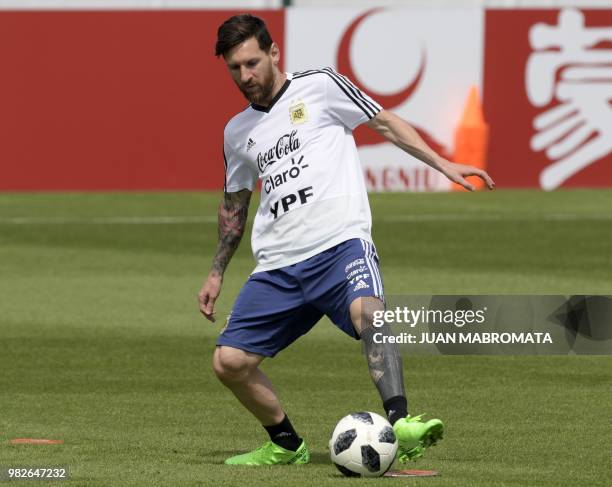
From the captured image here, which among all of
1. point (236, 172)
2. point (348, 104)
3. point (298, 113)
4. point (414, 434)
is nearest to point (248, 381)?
point (236, 172)

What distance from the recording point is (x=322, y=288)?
8531mm

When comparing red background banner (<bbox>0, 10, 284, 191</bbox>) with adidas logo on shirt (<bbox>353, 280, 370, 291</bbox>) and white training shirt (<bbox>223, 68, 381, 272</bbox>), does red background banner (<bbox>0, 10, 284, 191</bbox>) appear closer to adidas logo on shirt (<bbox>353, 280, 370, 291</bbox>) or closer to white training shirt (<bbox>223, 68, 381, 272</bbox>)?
white training shirt (<bbox>223, 68, 381, 272</bbox>)

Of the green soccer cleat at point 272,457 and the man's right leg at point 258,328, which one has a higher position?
the man's right leg at point 258,328

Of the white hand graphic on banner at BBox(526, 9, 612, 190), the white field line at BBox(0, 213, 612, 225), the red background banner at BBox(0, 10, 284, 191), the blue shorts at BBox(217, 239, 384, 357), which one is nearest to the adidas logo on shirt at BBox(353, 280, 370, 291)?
the blue shorts at BBox(217, 239, 384, 357)

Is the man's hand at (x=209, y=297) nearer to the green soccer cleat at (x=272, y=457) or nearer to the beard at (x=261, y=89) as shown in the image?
the green soccer cleat at (x=272, y=457)

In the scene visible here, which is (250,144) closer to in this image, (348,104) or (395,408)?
(348,104)

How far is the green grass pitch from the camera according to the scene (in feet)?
29.3

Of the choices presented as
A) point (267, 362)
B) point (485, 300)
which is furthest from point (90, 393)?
point (485, 300)

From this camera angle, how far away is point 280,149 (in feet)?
28.8

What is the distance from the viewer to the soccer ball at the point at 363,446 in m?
8.19

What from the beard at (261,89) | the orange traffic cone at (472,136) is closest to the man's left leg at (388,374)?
the beard at (261,89)

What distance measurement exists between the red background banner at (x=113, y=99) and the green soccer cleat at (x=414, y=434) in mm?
19759

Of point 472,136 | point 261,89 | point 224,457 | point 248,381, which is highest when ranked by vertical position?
point 261,89

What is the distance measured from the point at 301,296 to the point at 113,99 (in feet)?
63.7
